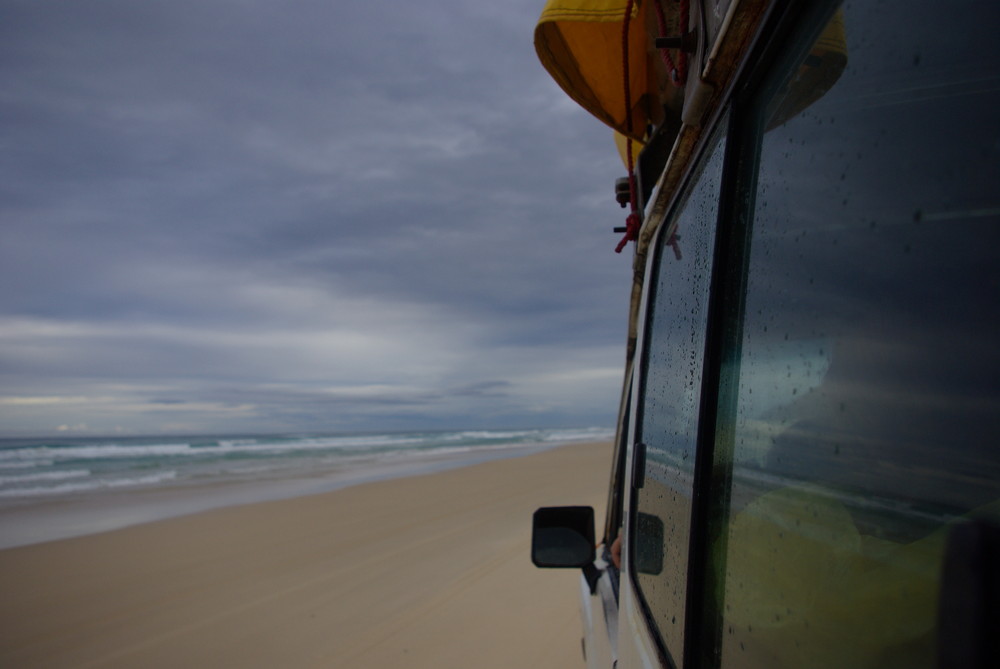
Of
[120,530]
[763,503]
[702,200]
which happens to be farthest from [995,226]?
[120,530]

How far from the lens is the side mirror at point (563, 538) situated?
199 cm

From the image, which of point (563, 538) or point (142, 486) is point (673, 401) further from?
point (142, 486)

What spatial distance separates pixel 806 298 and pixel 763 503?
286 millimetres

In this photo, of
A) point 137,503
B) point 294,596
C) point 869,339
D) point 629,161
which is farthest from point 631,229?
point 137,503

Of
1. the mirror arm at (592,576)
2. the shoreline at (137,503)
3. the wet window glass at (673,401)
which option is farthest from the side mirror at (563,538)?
the shoreline at (137,503)

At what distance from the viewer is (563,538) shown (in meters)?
2.02

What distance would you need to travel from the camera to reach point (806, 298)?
0.71 meters

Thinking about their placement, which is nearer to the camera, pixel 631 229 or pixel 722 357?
pixel 722 357

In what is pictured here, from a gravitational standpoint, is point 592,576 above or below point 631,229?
below

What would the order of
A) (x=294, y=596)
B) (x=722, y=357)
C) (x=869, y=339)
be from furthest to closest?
(x=294, y=596)
(x=722, y=357)
(x=869, y=339)

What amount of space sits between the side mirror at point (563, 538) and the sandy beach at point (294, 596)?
213cm

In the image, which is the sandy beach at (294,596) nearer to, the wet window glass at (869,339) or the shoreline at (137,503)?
the shoreline at (137,503)

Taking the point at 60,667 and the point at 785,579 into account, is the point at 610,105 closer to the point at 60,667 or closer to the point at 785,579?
the point at 785,579

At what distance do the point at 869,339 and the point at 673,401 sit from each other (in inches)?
29.3
